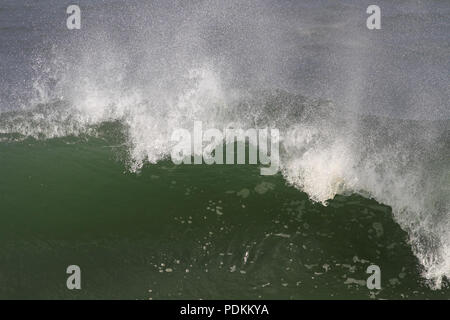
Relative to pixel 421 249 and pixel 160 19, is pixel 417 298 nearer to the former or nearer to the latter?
pixel 421 249

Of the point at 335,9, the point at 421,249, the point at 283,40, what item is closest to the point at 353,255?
the point at 421,249

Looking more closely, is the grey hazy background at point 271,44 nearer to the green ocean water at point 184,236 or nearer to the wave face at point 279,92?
the wave face at point 279,92

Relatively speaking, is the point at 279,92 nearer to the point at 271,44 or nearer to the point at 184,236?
the point at 271,44

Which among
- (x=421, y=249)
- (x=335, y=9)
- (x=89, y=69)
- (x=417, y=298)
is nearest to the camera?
(x=417, y=298)

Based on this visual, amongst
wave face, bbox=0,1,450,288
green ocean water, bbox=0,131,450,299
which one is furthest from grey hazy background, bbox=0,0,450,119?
green ocean water, bbox=0,131,450,299

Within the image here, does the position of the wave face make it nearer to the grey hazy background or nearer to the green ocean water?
the grey hazy background
